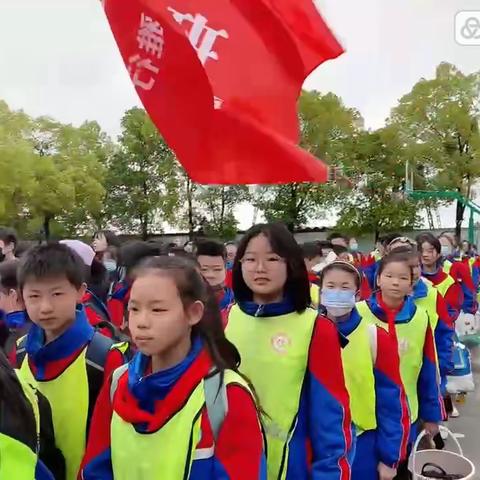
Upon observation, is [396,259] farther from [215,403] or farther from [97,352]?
[215,403]

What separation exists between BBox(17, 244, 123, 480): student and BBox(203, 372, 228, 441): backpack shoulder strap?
0.59m

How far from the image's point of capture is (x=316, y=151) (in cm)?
2436

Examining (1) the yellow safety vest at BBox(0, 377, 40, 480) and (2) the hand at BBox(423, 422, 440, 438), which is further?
(2) the hand at BBox(423, 422, 440, 438)

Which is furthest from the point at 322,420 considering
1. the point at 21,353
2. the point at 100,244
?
the point at 100,244

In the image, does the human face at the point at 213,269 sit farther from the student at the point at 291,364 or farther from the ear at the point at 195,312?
the ear at the point at 195,312

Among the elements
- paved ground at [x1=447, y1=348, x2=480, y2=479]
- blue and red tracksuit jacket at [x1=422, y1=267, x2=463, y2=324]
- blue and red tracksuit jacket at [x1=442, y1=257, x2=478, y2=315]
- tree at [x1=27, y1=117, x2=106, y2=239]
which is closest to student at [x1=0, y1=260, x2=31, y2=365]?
paved ground at [x1=447, y1=348, x2=480, y2=479]

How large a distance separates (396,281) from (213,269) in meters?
1.14

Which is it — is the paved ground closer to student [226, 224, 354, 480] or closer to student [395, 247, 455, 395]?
student [395, 247, 455, 395]

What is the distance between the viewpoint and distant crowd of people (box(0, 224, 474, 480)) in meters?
1.68

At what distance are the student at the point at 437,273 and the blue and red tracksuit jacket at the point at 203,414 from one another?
14.5 ft

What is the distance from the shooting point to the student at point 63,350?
2.12 m

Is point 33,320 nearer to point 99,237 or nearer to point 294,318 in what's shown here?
point 294,318

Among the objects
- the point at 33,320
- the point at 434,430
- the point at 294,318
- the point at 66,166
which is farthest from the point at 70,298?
the point at 66,166

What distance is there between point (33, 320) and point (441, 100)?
25.4 m
